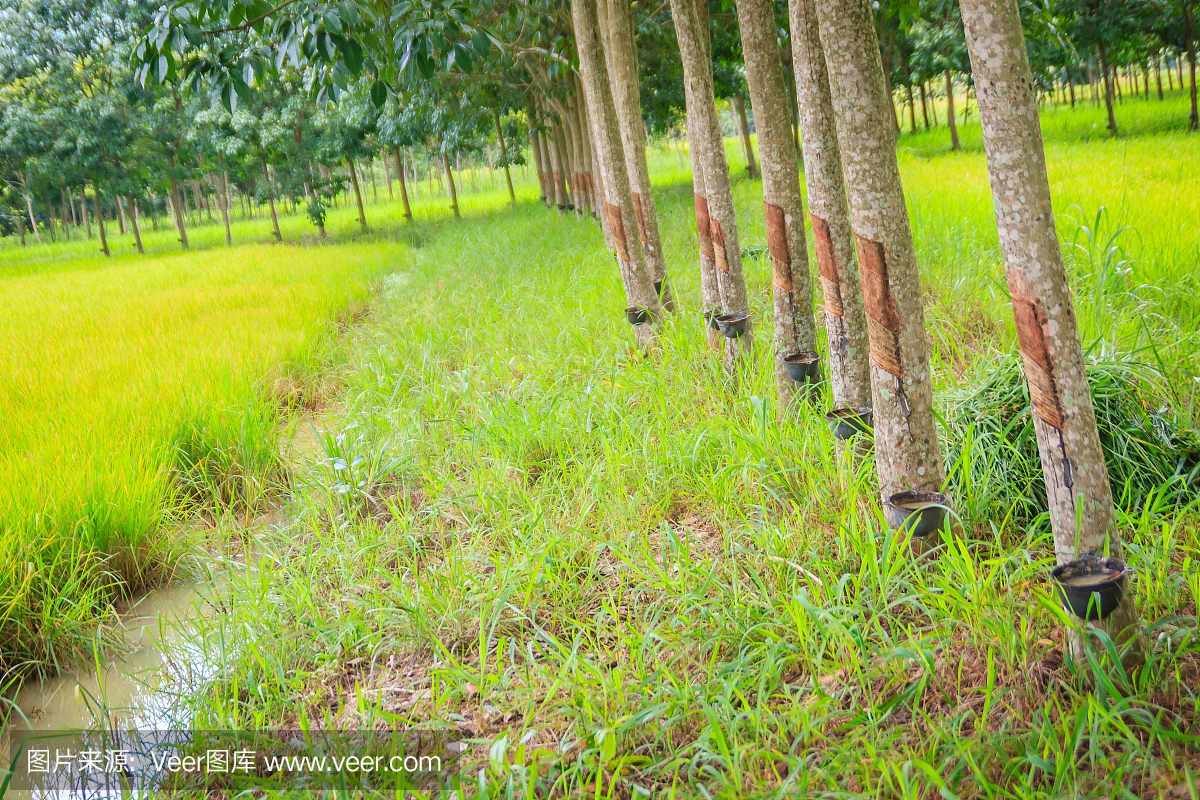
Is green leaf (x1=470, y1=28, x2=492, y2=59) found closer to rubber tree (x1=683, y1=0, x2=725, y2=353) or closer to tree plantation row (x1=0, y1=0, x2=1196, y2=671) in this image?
tree plantation row (x1=0, y1=0, x2=1196, y2=671)

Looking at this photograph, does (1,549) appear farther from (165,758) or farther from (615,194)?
(615,194)

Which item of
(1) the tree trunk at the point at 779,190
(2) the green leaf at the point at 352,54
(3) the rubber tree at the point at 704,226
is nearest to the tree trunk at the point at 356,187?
(3) the rubber tree at the point at 704,226

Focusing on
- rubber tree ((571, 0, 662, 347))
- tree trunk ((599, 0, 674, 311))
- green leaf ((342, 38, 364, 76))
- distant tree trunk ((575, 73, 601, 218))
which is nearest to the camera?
green leaf ((342, 38, 364, 76))

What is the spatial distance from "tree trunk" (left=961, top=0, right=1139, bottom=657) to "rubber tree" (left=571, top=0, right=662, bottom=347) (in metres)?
3.22

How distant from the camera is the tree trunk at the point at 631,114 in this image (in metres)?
4.79

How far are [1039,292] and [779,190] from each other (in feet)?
6.15

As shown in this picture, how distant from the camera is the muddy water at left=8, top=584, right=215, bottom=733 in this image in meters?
2.47

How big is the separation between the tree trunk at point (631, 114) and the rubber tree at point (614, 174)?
8 centimetres

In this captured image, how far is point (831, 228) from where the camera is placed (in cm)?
286

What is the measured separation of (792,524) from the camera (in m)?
2.67

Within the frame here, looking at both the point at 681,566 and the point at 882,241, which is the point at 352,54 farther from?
the point at 681,566

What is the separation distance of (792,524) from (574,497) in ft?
3.30

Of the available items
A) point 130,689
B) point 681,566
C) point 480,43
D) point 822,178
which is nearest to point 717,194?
point 822,178

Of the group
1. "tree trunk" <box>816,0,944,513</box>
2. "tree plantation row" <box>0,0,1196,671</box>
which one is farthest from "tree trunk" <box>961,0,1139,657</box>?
"tree trunk" <box>816,0,944,513</box>
